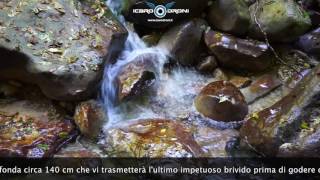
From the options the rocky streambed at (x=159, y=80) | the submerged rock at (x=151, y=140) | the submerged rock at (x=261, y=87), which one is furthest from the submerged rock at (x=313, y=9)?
the submerged rock at (x=151, y=140)

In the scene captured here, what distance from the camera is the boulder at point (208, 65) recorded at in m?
5.82

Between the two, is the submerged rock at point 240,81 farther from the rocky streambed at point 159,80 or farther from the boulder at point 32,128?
the boulder at point 32,128

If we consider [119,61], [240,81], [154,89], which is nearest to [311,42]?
[240,81]

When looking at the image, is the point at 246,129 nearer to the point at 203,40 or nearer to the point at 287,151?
the point at 287,151

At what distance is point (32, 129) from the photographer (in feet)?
15.5

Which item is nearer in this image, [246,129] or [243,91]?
[246,129]

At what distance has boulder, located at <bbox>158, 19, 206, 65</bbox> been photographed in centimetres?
579

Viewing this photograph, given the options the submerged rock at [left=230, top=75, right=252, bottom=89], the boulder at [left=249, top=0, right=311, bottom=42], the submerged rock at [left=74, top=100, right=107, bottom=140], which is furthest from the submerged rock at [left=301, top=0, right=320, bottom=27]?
the submerged rock at [left=74, top=100, right=107, bottom=140]

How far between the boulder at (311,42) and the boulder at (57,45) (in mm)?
2524

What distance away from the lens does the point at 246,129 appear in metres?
4.84

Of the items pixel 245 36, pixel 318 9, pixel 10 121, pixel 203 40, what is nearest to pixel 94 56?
pixel 10 121

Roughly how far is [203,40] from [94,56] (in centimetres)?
167

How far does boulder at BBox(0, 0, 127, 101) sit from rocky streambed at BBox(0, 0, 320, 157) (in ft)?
0.04

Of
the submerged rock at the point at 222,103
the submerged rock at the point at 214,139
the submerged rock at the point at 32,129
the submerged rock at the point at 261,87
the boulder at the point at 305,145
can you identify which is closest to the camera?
the boulder at the point at 305,145
